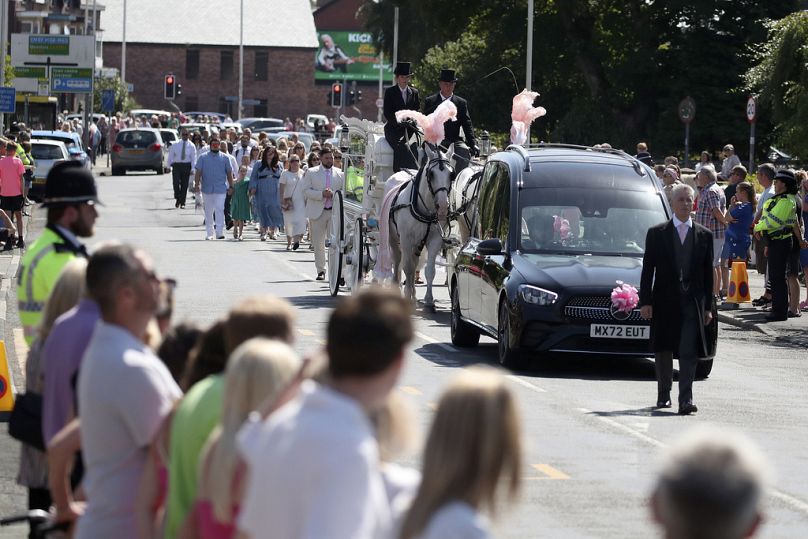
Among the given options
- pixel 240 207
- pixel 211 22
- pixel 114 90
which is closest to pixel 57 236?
pixel 240 207

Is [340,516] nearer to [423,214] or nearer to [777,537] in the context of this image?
[777,537]

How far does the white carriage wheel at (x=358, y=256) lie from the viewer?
2283 centimetres

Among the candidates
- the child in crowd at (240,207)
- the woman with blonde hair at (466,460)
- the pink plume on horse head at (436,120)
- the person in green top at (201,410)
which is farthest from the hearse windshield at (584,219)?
the child in crowd at (240,207)

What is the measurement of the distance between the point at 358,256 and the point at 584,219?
6.20m

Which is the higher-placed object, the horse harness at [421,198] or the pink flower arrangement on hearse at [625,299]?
the horse harness at [421,198]

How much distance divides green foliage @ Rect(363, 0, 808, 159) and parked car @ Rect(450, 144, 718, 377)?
3876 cm

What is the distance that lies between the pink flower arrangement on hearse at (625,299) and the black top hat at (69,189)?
27.9 feet

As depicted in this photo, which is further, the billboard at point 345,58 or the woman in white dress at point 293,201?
the billboard at point 345,58

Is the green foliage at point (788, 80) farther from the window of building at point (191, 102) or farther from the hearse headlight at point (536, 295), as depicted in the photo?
the window of building at point (191, 102)

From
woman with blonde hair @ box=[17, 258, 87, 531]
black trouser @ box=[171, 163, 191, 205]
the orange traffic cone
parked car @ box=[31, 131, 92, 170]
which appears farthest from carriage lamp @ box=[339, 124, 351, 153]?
parked car @ box=[31, 131, 92, 170]

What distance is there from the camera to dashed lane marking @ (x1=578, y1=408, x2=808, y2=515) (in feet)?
32.9

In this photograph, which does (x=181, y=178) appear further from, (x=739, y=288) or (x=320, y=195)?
(x=739, y=288)

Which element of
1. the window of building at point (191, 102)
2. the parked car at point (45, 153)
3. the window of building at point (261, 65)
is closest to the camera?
the parked car at point (45, 153)

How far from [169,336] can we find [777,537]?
4.30 m
